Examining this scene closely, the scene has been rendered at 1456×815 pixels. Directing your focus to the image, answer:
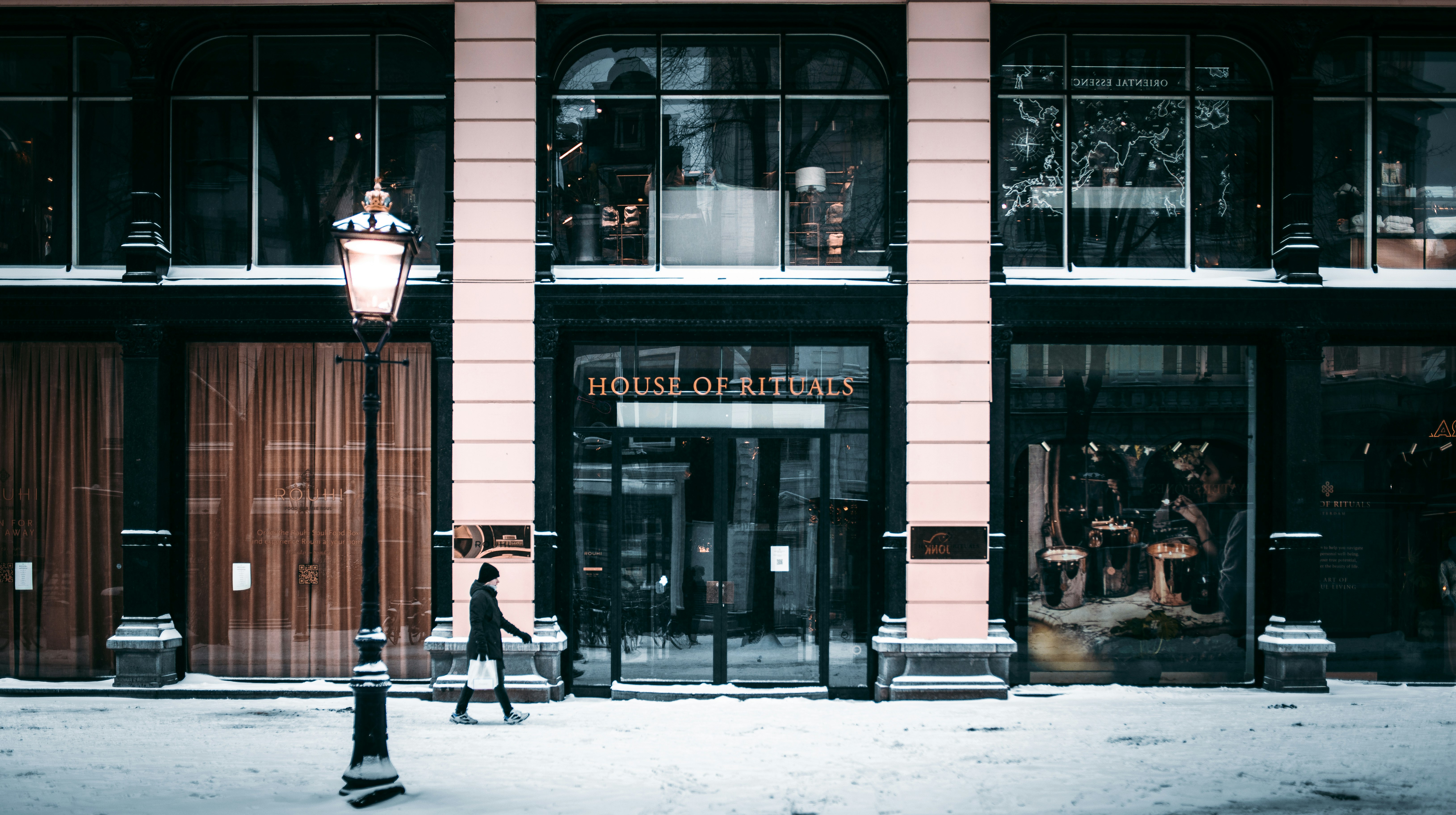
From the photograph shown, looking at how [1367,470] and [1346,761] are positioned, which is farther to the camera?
[1367,470]

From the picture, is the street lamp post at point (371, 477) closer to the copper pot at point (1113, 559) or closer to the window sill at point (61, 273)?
the window sill at point (61, 273)

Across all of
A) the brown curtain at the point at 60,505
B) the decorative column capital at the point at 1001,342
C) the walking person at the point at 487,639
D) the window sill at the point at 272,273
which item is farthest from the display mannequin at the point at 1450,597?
the brown curtain at the point at 60,505

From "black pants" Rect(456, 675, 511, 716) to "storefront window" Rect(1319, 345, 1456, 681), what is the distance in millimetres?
9499

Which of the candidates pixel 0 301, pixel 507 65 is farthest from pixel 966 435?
pixel 0 301

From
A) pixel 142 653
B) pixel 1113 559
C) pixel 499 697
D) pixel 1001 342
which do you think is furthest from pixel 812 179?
pixel 142 653

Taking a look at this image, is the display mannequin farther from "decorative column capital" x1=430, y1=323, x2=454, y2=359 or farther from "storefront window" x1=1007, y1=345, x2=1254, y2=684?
"decorative column capital" x1=430, y1=323, x2=454, y2=359

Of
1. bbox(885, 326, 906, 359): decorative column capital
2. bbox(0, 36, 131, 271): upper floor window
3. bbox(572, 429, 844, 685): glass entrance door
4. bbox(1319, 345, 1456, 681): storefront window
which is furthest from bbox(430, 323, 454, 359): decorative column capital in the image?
bbox(1319, 345, 1456, 681): storefront window

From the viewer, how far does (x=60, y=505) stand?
37.4 ft

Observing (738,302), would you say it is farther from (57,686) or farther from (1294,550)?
(57,686)

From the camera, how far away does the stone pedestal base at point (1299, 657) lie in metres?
11.0

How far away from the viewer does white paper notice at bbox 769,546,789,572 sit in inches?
444

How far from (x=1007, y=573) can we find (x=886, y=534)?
160cm

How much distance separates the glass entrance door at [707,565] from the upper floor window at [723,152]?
230 cm

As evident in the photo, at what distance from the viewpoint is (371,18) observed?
11.4m
